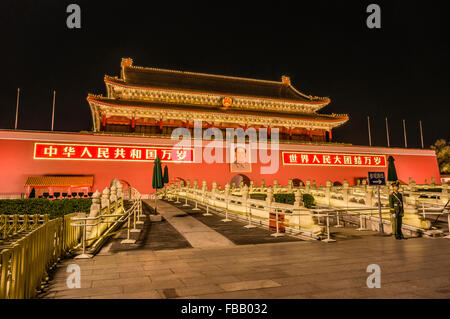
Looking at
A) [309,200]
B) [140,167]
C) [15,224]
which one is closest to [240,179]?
[140,167]

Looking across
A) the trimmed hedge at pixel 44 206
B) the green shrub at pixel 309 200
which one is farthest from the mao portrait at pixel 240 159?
the trimmed hedge at pixel 44 206

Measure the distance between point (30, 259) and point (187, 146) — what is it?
80.5ft

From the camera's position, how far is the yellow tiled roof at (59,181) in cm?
2291

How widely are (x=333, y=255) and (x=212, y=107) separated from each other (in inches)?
1120

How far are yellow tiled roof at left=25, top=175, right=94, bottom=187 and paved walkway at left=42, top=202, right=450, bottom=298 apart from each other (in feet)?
62.7

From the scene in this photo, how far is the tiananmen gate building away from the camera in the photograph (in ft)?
79.2

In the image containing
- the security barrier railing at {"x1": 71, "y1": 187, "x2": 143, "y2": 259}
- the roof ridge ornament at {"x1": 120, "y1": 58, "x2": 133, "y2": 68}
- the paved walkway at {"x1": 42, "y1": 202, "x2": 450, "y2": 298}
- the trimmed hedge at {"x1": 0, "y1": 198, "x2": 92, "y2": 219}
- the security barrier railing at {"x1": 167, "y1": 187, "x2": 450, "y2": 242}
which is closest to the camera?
the paved walkway at {"x1": 42, "y1": 202, "x2": 450, "y2": 298}

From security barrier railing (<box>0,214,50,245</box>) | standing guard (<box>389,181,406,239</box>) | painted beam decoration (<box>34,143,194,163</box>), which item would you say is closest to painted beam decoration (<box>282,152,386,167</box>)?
painted beam decoration (<box>34,143,194,163</box>)

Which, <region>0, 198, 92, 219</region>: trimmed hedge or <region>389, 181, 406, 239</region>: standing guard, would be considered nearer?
<region>389, 181, 406, 239</region>: standing guard

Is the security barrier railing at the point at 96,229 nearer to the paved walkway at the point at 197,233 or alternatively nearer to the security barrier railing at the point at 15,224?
the security barrier railing at the point at 15,224

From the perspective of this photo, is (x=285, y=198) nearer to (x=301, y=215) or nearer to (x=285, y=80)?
(x=301, y=215)

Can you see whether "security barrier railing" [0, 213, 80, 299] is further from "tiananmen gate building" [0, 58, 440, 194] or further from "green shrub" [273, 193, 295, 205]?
"tiananmen gate building" [0, 58, 440, 194]

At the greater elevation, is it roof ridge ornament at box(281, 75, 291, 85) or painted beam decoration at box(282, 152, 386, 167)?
roof ridge ornament at box(281, 75, 291, 85)
